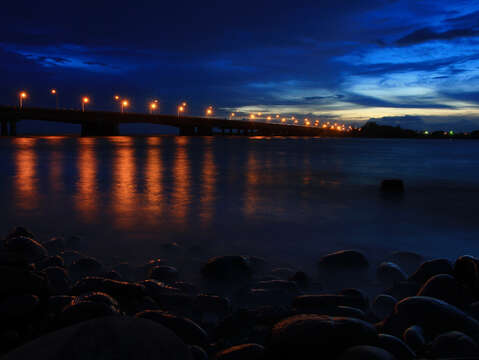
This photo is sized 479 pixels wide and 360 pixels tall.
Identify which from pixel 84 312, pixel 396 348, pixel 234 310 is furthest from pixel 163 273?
pixel 396 348

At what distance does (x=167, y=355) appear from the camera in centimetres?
204

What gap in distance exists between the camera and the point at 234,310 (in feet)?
12.3

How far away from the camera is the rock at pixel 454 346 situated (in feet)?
8.68

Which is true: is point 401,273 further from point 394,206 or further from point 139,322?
point 394,206

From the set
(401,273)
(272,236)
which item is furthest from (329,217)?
(401,273)

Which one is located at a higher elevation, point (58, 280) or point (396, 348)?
point (396, 348)

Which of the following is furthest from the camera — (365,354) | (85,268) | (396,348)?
(85,268)

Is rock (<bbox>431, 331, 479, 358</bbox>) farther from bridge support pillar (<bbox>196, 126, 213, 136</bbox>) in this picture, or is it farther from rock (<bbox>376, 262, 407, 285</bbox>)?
bridge support pillar (<bbox>196, 126, 213, 136</bbox>)

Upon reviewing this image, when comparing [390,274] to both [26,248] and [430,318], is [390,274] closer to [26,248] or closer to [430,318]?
[430,318]

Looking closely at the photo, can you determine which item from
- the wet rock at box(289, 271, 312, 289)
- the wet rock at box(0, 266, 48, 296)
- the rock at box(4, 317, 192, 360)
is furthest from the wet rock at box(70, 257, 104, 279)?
the rock at box(4, 317, 192, 360)

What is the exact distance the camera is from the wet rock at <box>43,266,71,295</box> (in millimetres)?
3975

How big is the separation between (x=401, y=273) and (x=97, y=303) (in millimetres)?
3713

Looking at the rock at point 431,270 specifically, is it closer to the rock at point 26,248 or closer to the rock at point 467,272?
the rock at point 467,272

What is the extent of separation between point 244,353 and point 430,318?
1698 mm
